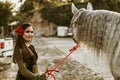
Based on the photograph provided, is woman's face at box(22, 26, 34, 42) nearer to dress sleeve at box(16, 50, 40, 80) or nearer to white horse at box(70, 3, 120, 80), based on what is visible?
dress sleeve at box(16, 50, 40, 80)

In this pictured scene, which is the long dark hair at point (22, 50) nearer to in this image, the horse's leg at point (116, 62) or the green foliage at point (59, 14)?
the horse's leg at point (116, 62)

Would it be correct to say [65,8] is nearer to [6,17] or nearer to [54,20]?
[54,20]

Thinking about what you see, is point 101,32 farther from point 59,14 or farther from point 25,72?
point 59,14

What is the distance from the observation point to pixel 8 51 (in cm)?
1218

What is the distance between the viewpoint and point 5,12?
24578mm

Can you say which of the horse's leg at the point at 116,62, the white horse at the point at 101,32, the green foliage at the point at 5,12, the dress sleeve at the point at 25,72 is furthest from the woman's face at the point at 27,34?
the green foliage at the point at 5,12

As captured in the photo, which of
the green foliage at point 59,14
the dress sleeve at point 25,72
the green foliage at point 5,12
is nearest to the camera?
the dress sleeve at point 25,72

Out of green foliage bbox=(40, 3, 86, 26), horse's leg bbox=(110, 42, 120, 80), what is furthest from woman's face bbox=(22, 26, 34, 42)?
green foliage bbox=(40, 3, 86, 26)

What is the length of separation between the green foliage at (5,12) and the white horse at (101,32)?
21.1 metres

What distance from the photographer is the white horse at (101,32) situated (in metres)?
3.37

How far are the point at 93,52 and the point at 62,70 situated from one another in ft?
15.5

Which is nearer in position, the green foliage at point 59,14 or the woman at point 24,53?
the woman at point 24,53

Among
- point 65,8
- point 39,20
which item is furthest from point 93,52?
point 39,20

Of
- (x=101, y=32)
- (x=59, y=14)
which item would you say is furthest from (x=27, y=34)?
(x=59, y=14)
